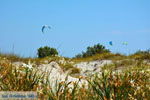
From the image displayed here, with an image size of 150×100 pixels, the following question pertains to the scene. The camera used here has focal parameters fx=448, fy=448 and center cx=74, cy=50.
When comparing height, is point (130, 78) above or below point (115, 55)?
below

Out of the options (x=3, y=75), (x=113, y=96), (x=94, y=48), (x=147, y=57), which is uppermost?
(x=94, y=48)

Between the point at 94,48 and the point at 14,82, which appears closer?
the point at 14,82

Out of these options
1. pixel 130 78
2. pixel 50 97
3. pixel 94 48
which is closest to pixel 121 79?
pixel 130 78

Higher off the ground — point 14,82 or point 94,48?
Result: point 94,48

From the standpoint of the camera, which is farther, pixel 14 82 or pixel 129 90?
pixel 14 82

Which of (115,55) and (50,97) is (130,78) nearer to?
(50,97)

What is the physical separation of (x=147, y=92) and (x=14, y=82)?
5.88ft

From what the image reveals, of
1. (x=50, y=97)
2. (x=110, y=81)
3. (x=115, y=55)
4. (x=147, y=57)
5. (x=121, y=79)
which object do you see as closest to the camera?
(x=50, y=97)

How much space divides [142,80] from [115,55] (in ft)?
43.9

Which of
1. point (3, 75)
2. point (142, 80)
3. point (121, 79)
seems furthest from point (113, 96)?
point (3, 75)

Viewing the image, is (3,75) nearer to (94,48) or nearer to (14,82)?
(14,82)

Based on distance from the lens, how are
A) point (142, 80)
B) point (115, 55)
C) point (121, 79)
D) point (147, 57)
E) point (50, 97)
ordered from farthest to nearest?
point (115, 55) < point (147, 57) < point (142, 80) < point (121, 79) < point (50, 97)

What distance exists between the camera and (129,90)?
18.2 ft

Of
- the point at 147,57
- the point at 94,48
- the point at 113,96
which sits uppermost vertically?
the point at 94,48
